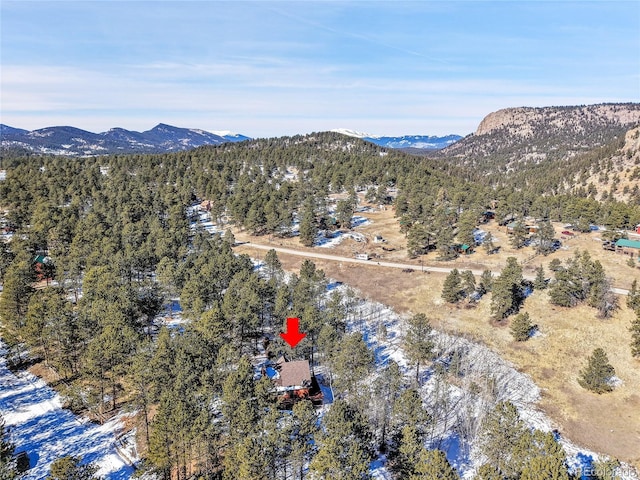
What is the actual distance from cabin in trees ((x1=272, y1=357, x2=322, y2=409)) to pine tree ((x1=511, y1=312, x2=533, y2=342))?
1379 inches

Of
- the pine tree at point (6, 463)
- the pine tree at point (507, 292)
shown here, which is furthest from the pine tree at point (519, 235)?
the pine tree at point (6, 463)

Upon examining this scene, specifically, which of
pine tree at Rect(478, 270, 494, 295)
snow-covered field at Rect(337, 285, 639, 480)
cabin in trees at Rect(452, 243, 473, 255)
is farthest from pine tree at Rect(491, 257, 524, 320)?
cabin in trees at Rect(452, 243, 473, 255)

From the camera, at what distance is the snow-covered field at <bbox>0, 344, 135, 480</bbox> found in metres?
38.4

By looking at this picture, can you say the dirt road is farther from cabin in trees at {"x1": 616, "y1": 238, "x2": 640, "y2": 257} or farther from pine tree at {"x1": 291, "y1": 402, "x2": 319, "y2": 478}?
pine tree at {"x1": 291, "y1": 402, "x2": 319, "y2": 478}

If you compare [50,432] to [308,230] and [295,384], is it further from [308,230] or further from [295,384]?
[308,230]

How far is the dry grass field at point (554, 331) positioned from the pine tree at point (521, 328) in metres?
1.16

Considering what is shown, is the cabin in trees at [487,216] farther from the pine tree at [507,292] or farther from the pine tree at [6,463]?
the pine tree at [6,463]

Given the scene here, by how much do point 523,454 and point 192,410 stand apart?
27263mm

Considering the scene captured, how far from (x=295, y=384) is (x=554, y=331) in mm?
45730

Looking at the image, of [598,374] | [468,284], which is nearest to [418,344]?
[598,374]

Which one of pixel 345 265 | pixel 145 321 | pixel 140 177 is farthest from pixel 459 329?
pixel 140 177

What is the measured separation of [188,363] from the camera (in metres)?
40.3

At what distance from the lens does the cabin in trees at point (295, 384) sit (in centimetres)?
4612

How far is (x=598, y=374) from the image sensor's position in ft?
163
